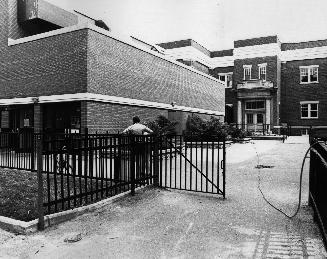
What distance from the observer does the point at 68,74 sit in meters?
15.9

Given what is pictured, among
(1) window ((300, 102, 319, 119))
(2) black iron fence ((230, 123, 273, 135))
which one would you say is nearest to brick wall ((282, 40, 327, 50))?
(1) window ((300, 102, 319, 119))

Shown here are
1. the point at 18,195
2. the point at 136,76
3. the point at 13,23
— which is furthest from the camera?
the point at 136,76

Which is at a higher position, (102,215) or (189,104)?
(189,104)

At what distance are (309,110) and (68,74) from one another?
30039mm

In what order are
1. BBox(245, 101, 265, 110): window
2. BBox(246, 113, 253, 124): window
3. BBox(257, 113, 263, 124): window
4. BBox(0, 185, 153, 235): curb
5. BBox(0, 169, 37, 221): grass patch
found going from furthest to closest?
BBox(246, 113, 253, 124): window → BBox(257, 113, 263, 124): window → BBox(245, 101, 265, 110): window → BBox(0, 169, 37, 221): grass patch → BBox(0, 185, 153, 235): curb

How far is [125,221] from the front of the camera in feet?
17.4

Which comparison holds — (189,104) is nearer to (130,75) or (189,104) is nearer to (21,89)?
(130,75)

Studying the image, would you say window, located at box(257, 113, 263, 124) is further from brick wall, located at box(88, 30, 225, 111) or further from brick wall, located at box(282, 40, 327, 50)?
brick wall, located at box(88, 30, 225, 111)

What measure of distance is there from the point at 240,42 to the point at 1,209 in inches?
1483

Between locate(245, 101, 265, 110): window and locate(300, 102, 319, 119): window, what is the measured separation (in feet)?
15.7

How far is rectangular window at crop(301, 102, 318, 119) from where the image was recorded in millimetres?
35938

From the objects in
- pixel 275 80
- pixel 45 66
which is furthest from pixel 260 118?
pixel 45 66

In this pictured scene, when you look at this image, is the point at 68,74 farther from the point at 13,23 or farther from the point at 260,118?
the point at 260,118

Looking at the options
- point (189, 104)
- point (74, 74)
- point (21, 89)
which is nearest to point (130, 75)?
point (74, 74)
